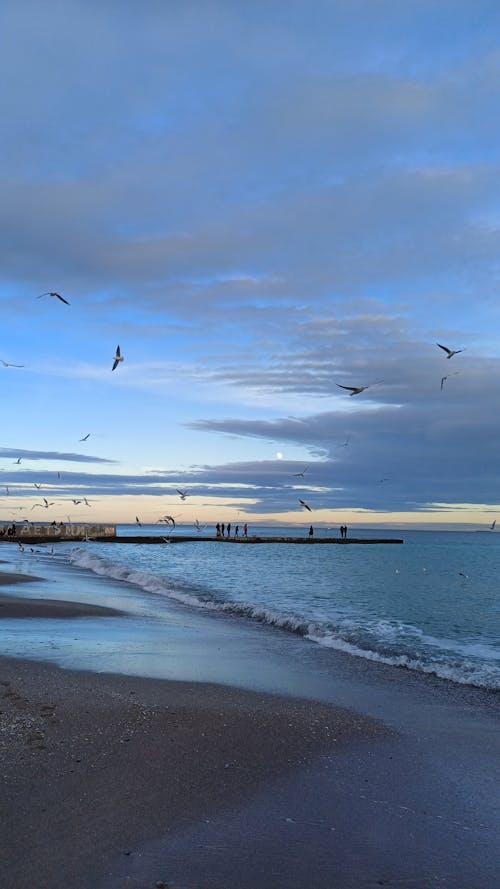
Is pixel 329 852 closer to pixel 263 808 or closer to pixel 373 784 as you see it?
pixel 263 808

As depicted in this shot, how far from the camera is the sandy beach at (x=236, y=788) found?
4.63m

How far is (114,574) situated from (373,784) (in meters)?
30.8

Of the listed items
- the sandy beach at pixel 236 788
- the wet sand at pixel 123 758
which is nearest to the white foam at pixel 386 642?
the sandy beach at pixel 236 788

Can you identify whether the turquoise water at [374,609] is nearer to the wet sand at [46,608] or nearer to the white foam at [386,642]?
the white foam at [386,642]

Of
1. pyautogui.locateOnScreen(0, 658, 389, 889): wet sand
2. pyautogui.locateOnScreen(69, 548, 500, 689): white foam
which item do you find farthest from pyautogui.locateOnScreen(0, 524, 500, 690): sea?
pyautogui.locateOnScreen(0, 658, 389, 889): wet sand

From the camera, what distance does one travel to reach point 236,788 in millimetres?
6117

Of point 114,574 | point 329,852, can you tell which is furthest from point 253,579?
point 329,852

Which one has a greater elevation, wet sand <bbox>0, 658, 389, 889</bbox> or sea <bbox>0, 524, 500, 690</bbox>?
wet sand <bbox>0, 658, 389, 889</bbox>

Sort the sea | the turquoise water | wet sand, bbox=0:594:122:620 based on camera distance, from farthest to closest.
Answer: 1. wet sand, bbox=0:594:122:620
2. the turquoise water
3. the sea

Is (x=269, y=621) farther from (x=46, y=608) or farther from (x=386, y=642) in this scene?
(x=46, y=608)

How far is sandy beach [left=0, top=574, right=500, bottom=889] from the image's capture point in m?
4.63

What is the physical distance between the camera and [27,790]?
223 inches

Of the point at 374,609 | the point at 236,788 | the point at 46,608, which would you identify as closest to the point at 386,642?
the point at 374,609

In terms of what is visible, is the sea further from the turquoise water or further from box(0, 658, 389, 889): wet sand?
box(0, 658, 389, 889): wet sand
